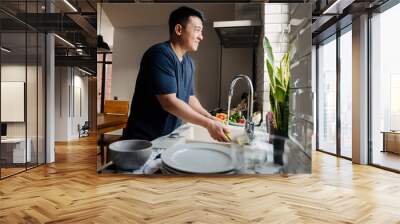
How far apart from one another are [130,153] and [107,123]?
404 millimetres

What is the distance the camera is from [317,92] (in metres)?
7.11

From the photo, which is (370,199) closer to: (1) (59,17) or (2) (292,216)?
(2) (292,216)

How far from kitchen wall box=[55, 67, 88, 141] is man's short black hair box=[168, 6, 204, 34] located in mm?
8110

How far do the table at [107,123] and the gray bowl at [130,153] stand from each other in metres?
0.13

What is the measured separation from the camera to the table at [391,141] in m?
4.83

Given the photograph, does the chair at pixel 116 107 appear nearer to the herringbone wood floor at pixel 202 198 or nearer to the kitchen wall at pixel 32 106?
the herringbone wood floor at pixel 202 198

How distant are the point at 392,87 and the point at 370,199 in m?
2.49

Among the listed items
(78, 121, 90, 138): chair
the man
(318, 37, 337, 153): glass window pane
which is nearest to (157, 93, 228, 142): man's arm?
the man

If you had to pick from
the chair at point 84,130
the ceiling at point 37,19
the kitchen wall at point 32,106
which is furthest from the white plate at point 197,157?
the chair at point 84,130

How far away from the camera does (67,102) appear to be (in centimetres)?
1074

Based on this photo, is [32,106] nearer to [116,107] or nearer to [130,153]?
[116,107]

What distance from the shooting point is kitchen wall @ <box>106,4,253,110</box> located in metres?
3.49

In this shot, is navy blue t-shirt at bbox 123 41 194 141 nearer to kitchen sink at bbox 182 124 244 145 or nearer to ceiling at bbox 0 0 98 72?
kitchen sink at bbox 182 124 244 145

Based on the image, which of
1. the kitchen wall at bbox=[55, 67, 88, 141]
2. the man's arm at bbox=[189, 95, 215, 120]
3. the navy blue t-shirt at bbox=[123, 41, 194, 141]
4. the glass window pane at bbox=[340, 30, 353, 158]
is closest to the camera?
the navy blue t-shirt at bbox=[123, 41, 194, 141]
